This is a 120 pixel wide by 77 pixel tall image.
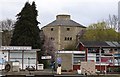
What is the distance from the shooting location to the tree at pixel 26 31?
75.9m

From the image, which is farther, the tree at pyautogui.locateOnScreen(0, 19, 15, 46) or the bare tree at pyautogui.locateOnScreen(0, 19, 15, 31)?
the bare tree at pyautogui.locateOnScreen(0, 19, 15, 31)

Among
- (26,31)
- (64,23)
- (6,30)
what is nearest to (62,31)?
(64,23)

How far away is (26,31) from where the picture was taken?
76.8m

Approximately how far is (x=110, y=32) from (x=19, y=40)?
111 ft

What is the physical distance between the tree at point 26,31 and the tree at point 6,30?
1337 cm

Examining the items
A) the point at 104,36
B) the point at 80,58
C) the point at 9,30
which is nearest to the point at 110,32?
the point at 104,36

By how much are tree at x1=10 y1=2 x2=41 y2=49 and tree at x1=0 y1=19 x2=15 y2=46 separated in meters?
13.4

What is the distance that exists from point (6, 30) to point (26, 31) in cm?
1878

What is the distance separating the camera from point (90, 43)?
72.6 m

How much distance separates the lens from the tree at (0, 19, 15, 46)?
9356 centimetres

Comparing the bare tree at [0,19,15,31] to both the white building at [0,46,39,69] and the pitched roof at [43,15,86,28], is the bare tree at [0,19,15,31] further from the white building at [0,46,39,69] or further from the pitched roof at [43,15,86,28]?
the pitched roof at [43,15,86,28]

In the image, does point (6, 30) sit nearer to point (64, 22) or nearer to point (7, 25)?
point (7, 25)

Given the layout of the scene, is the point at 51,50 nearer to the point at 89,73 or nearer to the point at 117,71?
the point at 117,71

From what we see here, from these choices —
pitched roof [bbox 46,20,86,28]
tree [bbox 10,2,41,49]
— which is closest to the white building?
tree [bbox 10,2,41,49]
